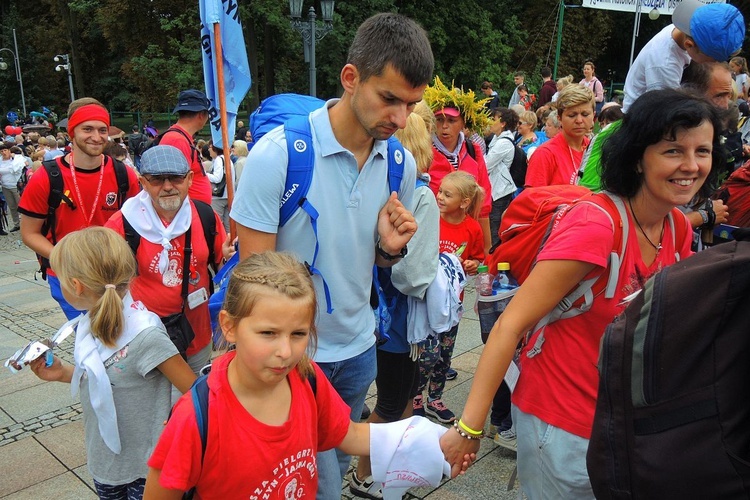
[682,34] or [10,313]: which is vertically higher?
[682,34]

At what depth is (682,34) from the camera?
3363 millimetres

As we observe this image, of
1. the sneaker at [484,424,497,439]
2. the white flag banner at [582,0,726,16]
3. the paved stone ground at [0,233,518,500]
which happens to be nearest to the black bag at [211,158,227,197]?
the paved stone ground at [0,233,518,500]

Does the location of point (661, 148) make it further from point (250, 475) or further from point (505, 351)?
point (250, 475)

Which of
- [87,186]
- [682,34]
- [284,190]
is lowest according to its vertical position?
[87,186]

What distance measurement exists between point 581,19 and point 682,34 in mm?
25507

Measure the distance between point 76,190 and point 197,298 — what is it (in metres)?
1.31

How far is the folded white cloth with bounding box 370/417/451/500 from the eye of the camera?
2.00 metres

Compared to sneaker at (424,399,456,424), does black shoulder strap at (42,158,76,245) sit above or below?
above

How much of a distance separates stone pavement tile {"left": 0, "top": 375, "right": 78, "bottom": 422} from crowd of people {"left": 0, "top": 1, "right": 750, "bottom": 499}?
1.91 m

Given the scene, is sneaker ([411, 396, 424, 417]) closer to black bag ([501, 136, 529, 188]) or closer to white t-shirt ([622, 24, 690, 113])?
white t-shirt ([622, 24, 690, 113])

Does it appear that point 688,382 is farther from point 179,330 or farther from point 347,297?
point 179,330

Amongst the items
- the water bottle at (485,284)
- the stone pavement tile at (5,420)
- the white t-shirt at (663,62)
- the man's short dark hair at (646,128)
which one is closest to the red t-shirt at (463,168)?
the white t-shirt at (663,62)

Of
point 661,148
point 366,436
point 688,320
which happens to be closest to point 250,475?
point 366,436

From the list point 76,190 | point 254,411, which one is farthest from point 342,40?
point 254,411
